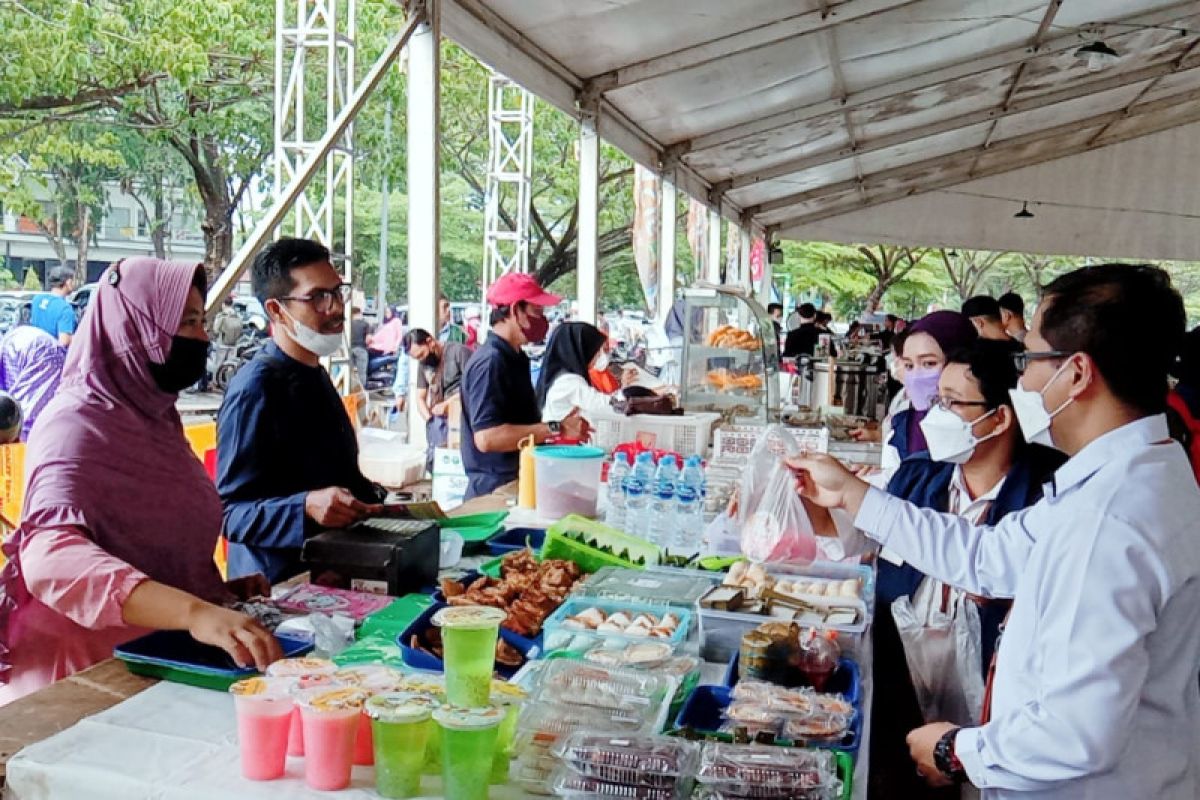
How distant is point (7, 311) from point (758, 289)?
13094 mm

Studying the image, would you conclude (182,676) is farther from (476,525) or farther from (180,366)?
(476,525)

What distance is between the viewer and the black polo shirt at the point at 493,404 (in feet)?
13.6

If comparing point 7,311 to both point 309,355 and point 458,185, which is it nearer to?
point 458,185

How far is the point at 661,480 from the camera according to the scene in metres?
3.20

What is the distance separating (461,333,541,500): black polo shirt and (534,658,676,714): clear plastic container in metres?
2.40

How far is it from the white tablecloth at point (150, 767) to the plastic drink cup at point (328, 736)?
0.02m

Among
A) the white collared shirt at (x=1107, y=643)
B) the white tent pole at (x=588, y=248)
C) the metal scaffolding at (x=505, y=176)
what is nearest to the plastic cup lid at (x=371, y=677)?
the white collared shirt at (x=1107, y=643)

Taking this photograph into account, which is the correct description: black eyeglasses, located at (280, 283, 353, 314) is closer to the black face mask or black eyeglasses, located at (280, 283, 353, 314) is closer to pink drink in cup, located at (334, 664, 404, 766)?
the black face mask

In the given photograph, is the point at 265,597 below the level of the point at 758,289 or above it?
below

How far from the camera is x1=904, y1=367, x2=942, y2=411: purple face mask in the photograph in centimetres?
389

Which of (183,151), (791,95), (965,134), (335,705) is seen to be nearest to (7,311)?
(183,151)

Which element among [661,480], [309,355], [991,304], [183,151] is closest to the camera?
[309,355]

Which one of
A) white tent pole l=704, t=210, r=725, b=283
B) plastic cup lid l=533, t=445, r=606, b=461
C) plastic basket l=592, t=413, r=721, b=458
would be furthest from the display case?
white tent pole l=704, t=210, r=725, b=283

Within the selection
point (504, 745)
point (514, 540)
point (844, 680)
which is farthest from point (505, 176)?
point (504, 745)
